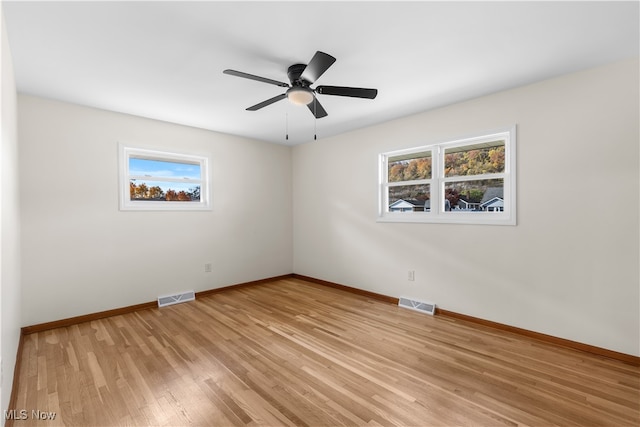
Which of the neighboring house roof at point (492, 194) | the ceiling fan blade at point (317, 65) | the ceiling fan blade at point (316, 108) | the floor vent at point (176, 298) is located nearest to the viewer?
the ceiling fan blade at point (317, 65)

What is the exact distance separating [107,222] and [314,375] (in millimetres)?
3082

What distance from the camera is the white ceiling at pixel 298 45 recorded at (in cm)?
178

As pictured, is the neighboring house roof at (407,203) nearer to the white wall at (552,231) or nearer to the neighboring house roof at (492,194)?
the white wall at (552,231)

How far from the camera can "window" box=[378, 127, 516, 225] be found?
311cm

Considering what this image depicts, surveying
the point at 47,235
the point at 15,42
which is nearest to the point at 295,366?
the point at 47,235

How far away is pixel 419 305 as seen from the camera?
3619 mm

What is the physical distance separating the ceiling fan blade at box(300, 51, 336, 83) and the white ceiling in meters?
0.20

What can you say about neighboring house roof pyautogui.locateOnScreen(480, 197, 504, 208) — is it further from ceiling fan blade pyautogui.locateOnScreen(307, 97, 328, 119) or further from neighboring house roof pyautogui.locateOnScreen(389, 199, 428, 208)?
ceiling fan blade pyautogui.locateOnScreen(307, 97, 328, 119)

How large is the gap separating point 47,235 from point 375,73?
381 centimetres

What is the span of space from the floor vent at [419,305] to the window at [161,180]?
3.19 metres

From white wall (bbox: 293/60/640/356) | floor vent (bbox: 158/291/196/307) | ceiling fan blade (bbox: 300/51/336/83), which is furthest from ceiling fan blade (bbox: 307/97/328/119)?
floor vent (bbox: 158/291/196/307)

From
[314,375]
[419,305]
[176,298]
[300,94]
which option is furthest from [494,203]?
[176,298]

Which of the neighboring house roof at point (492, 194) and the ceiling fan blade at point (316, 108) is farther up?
the ceiling fan blade at point (316, 108)

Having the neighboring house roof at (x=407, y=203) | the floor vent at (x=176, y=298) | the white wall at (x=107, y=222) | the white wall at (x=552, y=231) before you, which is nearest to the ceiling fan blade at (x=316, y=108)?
the white wall at (x=552, y=231)
